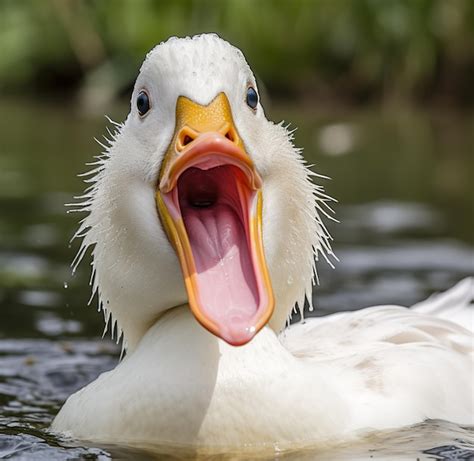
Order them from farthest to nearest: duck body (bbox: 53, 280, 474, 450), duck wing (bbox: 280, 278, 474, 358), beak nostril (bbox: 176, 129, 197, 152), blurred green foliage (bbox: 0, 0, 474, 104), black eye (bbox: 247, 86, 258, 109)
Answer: blurred green foliage (bbox: 0, 0, 474, 104), duck wing (bbox: 280, 278, 474, 358), black eye (bbox: 247, 86, 258, 109), duck body (bbox: 53, 280, 474, 450), beak nostril (bbox: 176, 129, 197, 152)

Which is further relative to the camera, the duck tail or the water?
the duck tail

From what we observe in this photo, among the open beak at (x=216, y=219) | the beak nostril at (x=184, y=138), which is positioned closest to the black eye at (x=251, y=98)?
the open beak at (x=216, y=219)

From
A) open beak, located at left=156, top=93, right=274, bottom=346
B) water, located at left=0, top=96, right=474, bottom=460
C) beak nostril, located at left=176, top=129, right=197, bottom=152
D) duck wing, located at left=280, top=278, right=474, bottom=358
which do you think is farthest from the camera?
duck wing, located at left=280, top=278, right=474, bottom=358

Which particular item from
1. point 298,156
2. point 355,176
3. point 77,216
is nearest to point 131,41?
point 355,176

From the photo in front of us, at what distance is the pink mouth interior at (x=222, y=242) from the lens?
148 inches

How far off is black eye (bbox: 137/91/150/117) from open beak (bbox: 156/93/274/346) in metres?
0.18

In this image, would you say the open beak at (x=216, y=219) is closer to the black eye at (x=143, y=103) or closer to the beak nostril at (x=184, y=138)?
the beak nostril at (x=184, y=138)

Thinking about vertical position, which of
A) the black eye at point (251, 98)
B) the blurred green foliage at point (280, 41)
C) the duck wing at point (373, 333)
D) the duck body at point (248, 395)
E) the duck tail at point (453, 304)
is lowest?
the duck body at point (248, 395)

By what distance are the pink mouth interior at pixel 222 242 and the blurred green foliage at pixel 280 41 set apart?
50.8 feet

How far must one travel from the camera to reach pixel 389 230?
954cm

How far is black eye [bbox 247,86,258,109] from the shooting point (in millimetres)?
4066

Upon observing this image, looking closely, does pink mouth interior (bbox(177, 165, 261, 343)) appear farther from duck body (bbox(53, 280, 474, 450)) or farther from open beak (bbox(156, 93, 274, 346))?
duck body (bbox(53, 280, 474, 450))

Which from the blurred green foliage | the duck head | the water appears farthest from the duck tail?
the blurred green foliage

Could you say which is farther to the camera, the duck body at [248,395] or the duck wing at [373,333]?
the duck wing at [373,333]
